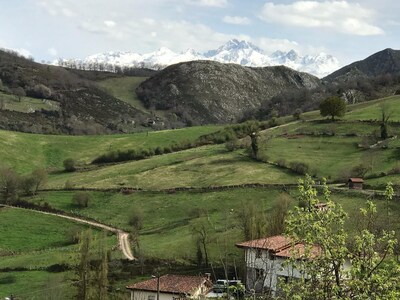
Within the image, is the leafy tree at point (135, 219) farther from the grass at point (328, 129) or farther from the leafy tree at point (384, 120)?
the leafy tree at point (384, 120)

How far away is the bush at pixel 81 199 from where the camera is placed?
93375 millimetres

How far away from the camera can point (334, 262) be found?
13.4 metres

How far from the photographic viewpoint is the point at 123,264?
62.3 meters

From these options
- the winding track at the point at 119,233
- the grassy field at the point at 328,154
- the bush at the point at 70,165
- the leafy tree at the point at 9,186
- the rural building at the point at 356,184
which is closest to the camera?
the winding track at the point at 119,233

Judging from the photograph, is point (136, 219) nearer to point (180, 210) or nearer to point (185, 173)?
point (180, 210)

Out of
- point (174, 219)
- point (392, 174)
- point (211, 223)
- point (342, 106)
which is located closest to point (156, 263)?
point (211, 223)

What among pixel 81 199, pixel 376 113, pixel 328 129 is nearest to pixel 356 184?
pixel 328 129

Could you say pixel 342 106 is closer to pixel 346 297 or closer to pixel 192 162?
pixel 192 162

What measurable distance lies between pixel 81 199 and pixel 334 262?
3300 inches

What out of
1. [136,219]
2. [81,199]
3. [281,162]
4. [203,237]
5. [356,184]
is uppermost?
[281,162]

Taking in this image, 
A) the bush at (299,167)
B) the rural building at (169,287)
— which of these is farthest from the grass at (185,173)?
the rural building at (169,287)

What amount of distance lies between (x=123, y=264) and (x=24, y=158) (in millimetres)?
83507

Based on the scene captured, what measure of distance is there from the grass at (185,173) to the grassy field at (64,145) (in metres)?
16.0

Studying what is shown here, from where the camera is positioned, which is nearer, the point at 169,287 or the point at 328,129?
the point at 169,287
